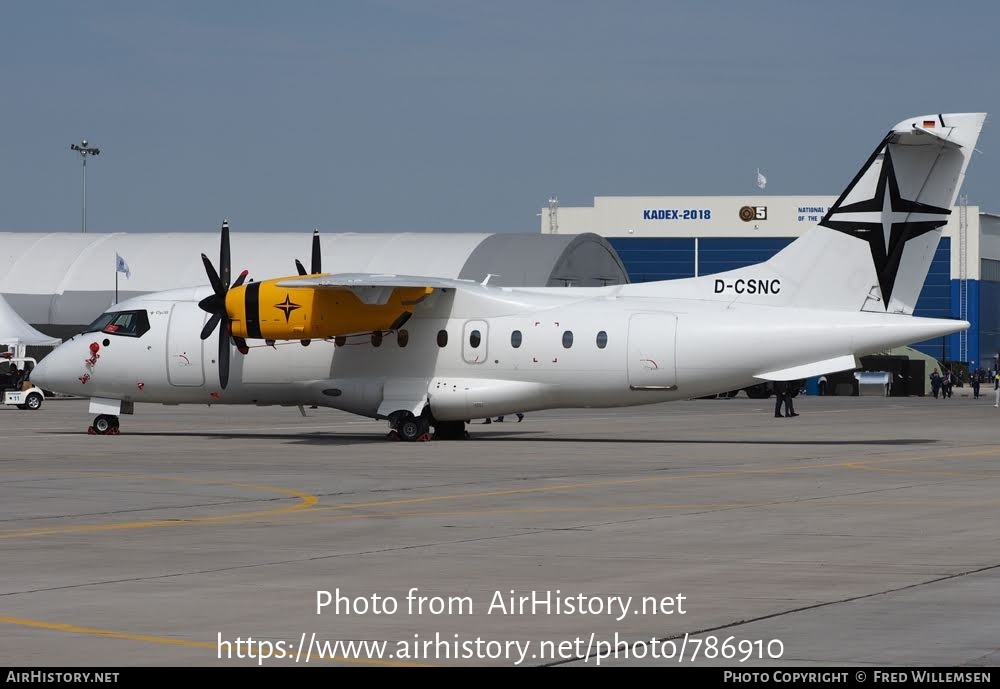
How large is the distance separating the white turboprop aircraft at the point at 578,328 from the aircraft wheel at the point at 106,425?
212 centimetres

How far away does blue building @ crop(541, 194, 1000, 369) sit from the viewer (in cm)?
14800

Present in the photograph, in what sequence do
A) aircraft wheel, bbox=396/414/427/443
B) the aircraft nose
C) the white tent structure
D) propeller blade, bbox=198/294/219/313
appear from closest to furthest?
propeller blade, bbox=198/294/219/313 → aircraft wheel, bbox=396/414/427/443 → the aircraft nose → the white tent structure

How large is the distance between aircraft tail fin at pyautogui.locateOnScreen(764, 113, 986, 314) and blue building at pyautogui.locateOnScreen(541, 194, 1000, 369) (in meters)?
112

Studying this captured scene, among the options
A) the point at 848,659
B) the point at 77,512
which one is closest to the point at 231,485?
the point at 77,512

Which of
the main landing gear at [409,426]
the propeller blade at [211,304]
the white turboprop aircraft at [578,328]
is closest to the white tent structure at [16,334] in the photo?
the white turboprop aircraft at [578,328]

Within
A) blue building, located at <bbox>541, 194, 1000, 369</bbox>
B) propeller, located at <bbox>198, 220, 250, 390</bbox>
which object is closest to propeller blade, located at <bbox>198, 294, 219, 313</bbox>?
propeller, located at <bbox>198, 220, 250, 390</bbox>

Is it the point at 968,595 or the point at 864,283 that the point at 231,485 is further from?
the point at 864,283

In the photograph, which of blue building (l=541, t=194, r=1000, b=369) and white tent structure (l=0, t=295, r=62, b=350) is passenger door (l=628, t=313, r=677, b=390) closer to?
white tent structure (l=0, t=295, r=62, b=350)

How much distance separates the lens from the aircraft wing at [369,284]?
3550 cm

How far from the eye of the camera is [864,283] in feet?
116

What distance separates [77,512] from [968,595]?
12728mm

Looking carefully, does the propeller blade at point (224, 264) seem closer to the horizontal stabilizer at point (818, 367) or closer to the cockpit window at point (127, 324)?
the cockpit window at point (127, 324)

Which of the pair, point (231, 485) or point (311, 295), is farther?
point (311, 295)

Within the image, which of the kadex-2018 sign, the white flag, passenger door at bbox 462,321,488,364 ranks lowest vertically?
passenger door at bbox 462,321,488,364
